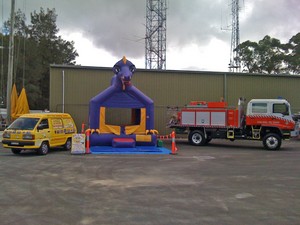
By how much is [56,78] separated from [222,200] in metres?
21.2

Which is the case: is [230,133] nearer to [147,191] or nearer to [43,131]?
[43,131]

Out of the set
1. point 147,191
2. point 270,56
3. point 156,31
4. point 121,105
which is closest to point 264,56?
point 270,56

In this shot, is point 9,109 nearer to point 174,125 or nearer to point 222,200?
point 174,125

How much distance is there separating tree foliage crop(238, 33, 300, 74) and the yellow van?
55086 millimetres

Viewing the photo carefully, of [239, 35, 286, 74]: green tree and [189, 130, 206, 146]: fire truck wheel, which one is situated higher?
[239, 35, 286, 74]: green tree

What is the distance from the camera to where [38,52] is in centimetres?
6456

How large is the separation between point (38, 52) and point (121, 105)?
47.1 metres

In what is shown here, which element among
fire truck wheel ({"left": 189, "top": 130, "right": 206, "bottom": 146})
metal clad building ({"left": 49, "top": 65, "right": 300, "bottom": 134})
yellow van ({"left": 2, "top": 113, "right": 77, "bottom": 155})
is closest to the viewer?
yellow van ({"left": 2, "top": 113, "right": 77, "bottom": 155})

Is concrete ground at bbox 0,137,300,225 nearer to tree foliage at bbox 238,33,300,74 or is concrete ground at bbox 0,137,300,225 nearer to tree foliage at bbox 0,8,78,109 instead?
tree foliage at bbox 0,8,78,109

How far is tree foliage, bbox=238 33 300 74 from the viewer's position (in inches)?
2596

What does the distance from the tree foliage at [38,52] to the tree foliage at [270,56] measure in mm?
32140

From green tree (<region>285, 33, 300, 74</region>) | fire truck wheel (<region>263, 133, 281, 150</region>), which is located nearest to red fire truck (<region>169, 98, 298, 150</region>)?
fire truck wheel (<region>263, 133, 281, 150</region>)

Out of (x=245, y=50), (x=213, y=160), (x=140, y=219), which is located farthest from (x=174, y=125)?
(x=245, y=50)

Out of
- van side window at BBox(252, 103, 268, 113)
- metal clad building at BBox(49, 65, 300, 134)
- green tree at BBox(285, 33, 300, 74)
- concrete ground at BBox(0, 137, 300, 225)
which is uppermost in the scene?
green tree at BBox(285, 33, 300, 74)
